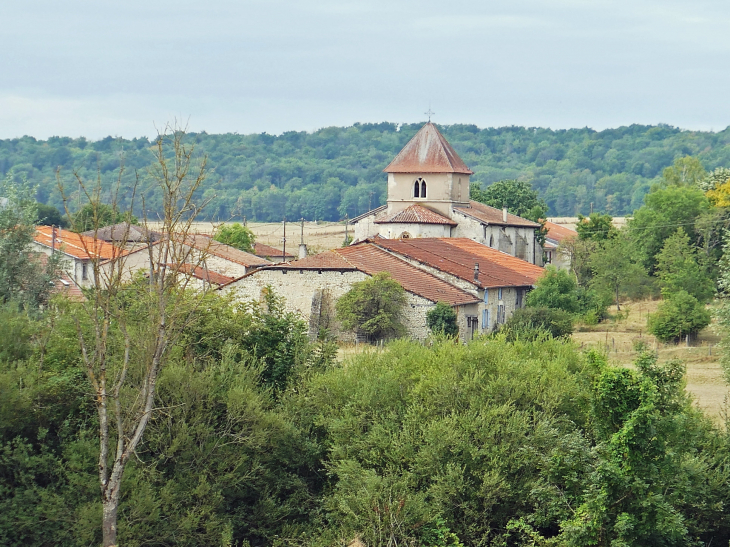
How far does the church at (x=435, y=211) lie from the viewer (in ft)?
200

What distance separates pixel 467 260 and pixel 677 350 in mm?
13248

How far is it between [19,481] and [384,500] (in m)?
6.67

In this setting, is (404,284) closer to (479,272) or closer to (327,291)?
(327,291)

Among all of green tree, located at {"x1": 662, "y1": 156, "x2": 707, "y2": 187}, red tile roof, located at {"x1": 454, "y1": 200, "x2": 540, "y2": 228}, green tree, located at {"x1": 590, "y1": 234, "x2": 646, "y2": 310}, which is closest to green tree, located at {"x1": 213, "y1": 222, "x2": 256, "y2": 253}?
red tile roof, located at {"x1": 454, "y1": 200, "x2": 540, "y2": 228}

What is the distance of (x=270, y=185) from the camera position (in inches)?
7844

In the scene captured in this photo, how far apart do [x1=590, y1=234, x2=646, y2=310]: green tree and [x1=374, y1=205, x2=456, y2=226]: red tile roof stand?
9.47m

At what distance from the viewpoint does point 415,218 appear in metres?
60.7

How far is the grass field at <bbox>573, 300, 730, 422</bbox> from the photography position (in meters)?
30.0

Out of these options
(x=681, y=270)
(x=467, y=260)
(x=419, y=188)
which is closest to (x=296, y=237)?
(x=419, y=188)

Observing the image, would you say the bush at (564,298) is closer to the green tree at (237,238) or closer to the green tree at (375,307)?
the green tree at (375,307)

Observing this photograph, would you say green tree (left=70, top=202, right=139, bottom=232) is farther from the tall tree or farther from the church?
the church

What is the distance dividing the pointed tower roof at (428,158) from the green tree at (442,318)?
2568cm

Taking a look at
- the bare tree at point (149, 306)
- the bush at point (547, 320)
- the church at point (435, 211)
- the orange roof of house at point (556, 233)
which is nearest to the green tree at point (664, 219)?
the church at point (435, 211)

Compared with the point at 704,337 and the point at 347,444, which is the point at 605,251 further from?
the point at 347,444
